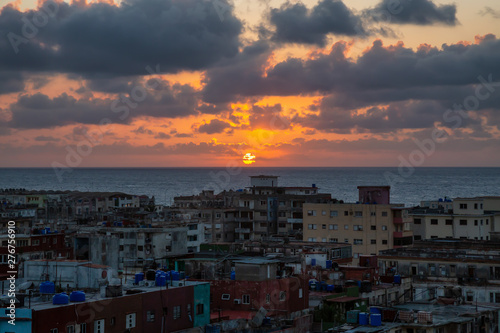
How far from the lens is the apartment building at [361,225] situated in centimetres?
9856

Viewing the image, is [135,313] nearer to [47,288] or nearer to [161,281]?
[47,288]

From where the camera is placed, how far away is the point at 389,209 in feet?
324

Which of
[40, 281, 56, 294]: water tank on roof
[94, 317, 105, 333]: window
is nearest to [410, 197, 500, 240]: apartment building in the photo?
[40, 281, 56, 294]: water tank on roof

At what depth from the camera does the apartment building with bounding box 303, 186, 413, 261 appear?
9856 centimetres

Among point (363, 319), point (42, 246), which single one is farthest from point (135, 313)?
point (42, 246)

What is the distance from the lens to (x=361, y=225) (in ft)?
329

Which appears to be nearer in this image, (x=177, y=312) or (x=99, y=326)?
(x=99, y=326)

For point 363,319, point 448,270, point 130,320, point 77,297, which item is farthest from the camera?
point 448,270

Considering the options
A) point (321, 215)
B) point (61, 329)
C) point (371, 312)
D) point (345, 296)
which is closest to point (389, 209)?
point (321, 215)

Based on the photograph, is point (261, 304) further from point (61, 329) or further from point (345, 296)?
point (61, 329)

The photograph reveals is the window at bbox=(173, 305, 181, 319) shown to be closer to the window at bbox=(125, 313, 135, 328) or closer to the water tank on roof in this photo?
the window at bbox=(125, 313, 135, 328)

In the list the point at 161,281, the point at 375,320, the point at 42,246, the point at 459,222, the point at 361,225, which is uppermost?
the point at 459,222

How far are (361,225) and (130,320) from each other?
6681 cm

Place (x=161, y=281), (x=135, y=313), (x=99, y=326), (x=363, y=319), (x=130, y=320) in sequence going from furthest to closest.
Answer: (x=161, y=281) → (x=363, y=319) → (x=135, y=313) → (x=130, y=320) → (x=99, y=326)
